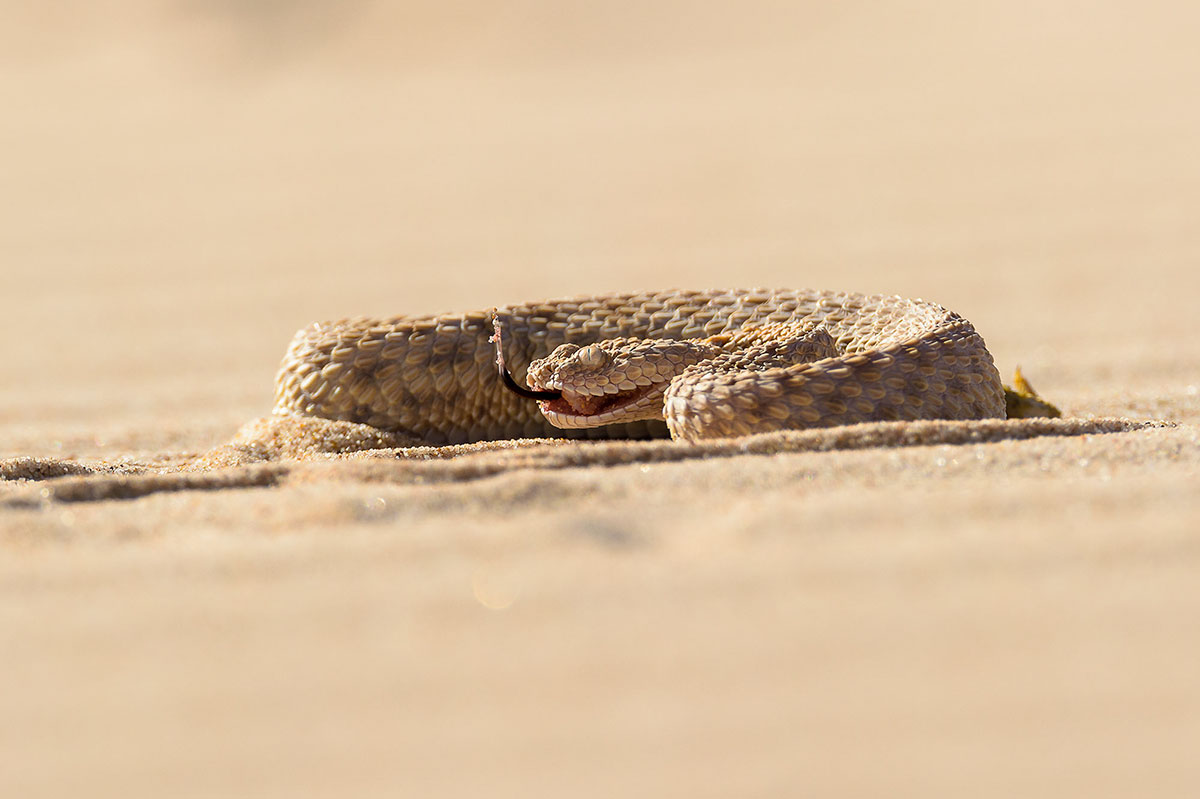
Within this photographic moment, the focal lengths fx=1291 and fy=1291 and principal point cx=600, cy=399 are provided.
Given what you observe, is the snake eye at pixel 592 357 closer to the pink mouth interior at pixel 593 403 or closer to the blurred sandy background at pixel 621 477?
the pink mouth interior at pixel 593 403

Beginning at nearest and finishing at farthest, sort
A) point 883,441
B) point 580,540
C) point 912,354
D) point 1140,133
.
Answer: point 580,540, point 883,441, point 912,354, point 1140,133

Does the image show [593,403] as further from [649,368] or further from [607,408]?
[649,368]

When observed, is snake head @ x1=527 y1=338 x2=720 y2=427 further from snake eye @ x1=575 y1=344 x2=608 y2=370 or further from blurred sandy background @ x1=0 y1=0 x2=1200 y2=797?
blurred sandy background @ x1=0 y1=0 x2=1200 y2=797

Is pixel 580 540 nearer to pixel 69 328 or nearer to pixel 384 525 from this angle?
pixel 384 525

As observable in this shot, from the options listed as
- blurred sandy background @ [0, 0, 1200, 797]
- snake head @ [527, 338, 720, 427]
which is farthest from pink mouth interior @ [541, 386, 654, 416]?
blurred sandy background @ [0, 0, 1200, 797]

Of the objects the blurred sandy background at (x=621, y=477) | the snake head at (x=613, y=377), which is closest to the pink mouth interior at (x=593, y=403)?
the snake head at (x=613, y=377)

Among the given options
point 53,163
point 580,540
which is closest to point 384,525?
point 580,540
